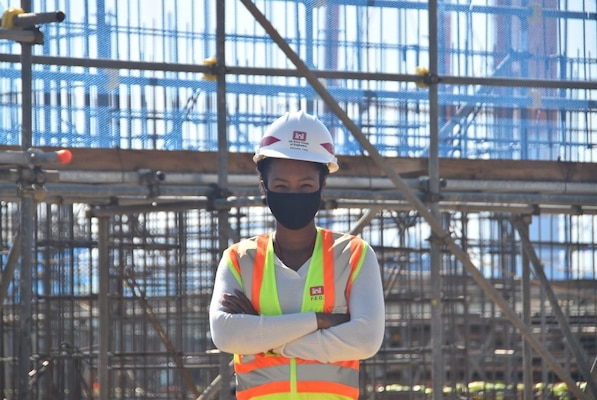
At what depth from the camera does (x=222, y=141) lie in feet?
24.8

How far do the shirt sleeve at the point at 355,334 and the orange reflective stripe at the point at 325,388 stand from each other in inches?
2.8

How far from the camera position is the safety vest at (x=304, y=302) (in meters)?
3.43

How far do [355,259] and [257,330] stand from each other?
37 centimetres

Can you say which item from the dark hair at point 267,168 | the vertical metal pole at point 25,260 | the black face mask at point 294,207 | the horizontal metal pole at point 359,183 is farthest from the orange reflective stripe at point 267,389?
the horizontal metal pole at point 359,183

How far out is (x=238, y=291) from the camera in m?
3.55

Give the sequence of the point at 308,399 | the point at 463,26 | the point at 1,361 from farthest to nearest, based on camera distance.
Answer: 1. the point at 1,361
2. the point at 463,26
3. the point at 308,399

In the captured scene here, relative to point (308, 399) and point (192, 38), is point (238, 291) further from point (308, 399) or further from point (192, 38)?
point (192, 38)

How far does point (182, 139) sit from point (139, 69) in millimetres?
678

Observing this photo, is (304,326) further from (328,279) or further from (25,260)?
(25,260)

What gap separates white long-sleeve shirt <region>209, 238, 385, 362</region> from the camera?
3.42m

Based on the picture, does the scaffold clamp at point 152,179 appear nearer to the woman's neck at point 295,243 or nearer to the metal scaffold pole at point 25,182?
the metal scaffold pole at point 25,182

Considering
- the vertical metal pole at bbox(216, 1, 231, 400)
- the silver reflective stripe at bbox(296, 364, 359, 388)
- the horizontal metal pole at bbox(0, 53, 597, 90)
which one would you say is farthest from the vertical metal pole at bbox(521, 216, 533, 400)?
the silver reflective stripe at bbox(296, 364, 359, 388)

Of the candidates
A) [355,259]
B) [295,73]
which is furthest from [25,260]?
[355,259]

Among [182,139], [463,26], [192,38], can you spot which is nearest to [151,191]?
[182,139]
